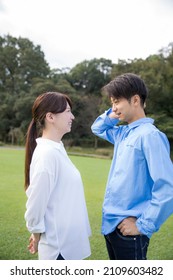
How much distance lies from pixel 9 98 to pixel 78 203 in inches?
1038

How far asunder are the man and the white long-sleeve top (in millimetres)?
159

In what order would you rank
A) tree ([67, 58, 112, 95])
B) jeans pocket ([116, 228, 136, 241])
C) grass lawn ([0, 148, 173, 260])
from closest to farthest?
jeans pocket ([116, 228, 136, 241])
grass lawn ([0, 148, 173, 260])
tree ([67, 58, 112, 95])

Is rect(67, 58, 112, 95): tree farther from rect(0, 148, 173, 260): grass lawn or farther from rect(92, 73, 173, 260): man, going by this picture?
rect(92, 73, 173, 260): man

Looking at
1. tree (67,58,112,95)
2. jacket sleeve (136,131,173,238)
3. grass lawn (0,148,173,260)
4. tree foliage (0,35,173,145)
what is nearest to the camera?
jacket sleeve (136,131,173,238)

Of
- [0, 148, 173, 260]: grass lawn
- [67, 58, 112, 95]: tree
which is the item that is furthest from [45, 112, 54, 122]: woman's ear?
[67, 58, 112, 95]: tree

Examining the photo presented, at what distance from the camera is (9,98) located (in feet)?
88.4

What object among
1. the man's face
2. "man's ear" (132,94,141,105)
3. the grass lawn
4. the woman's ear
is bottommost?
the grass lawn

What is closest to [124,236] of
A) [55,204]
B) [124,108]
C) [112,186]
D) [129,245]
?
[129,245]

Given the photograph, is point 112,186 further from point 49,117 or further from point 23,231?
point 23,231

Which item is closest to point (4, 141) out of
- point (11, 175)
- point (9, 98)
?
point (9, 98)

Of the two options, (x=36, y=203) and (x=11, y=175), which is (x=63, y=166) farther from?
(x=11, y=175)

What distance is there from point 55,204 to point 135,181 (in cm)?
38

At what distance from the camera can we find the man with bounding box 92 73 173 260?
1421 millimetres

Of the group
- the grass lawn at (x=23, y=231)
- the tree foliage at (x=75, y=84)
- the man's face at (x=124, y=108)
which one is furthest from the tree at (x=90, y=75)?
the man's face at (x=124, y=108)
